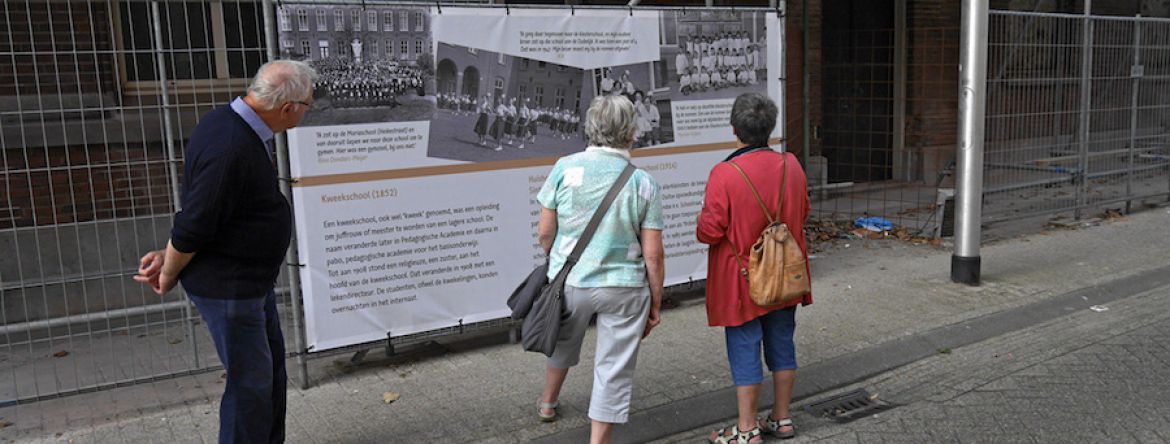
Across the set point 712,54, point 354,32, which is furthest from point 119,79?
point 712,54

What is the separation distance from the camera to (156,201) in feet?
19.9

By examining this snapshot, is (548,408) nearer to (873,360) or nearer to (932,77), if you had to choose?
(873,360)

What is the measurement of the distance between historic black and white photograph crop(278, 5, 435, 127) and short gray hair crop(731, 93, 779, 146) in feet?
6.22

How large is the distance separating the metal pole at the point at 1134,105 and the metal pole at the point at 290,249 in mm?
9323

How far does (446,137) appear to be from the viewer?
546cm

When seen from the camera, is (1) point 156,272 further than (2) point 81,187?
No

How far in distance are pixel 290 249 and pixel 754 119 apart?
2.55 meters

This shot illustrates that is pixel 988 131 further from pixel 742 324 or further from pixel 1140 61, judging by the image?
pixel 742 324

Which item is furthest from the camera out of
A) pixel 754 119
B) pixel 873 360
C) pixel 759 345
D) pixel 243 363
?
pixel 873 360

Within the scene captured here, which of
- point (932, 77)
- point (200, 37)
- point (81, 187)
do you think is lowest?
point (81, 187)

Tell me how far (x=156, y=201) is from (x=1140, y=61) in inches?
394

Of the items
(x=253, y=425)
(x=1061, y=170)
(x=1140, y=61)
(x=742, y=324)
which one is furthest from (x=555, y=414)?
(x=1140, y=61)

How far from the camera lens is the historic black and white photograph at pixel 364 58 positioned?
5023mm

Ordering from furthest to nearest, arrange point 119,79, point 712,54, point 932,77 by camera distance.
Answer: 1. point 932,77
2. point 712,54
3. point 119,79
